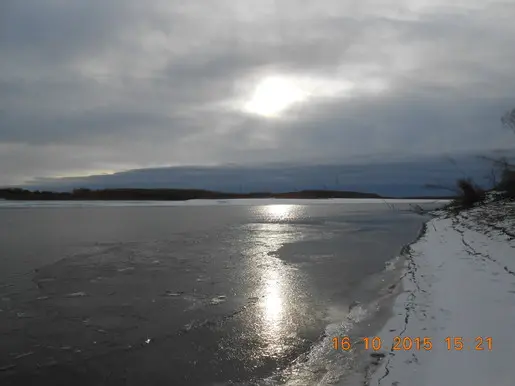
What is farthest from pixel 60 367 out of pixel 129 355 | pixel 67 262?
pixel 67 262

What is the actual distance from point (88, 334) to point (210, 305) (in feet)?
6.61

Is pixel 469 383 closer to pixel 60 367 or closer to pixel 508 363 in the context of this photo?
pixel 508 363

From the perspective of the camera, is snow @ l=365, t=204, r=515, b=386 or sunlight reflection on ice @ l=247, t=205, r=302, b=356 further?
sunlight reflection on ice @ l=247, t=205, r=302, b=356

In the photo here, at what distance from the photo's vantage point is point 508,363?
378 cm

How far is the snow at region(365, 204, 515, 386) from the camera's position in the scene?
3768mm

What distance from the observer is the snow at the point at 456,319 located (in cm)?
377
